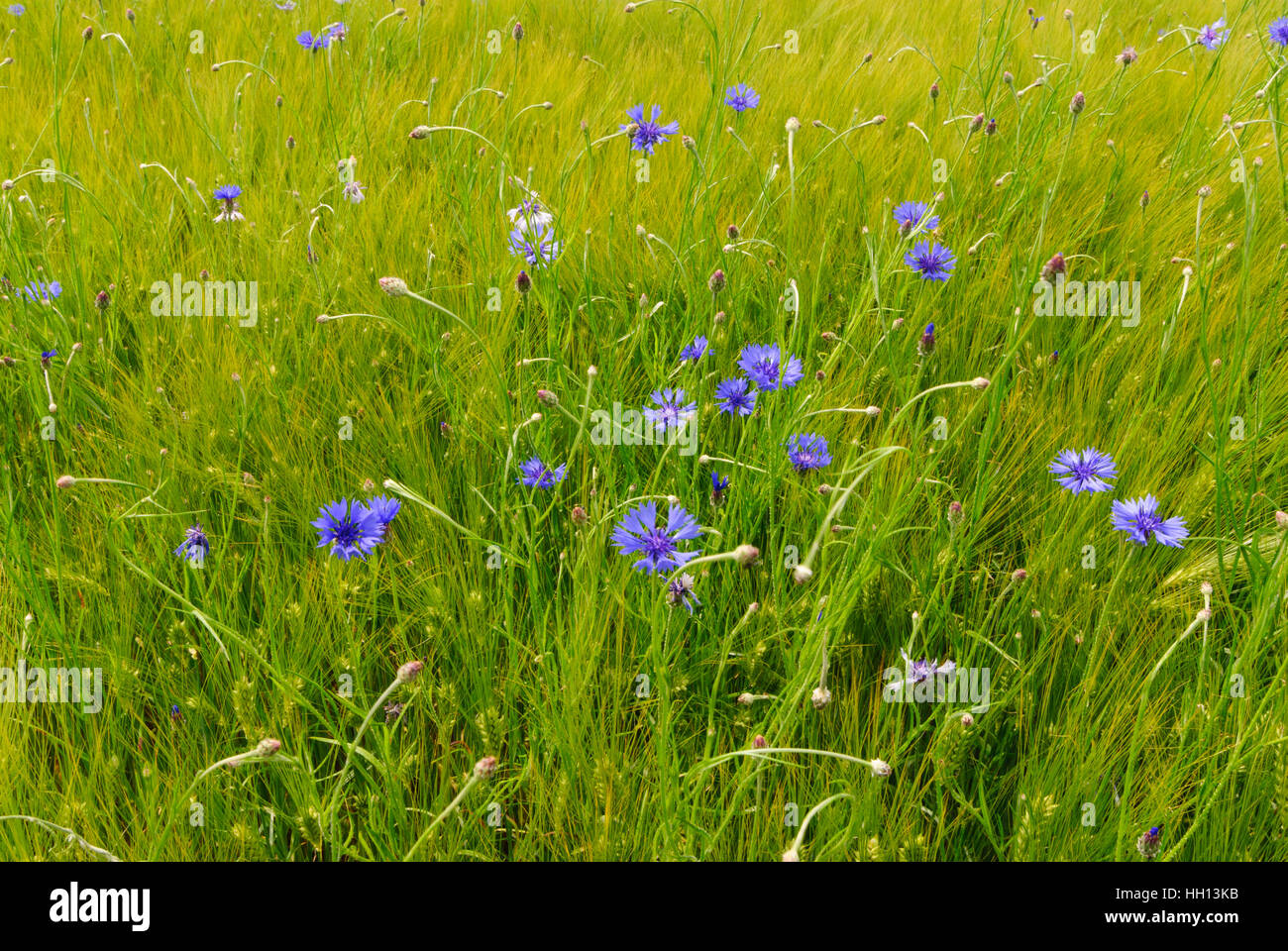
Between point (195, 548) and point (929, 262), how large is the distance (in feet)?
4.10

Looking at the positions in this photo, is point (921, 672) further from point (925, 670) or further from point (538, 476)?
point (538, 476)

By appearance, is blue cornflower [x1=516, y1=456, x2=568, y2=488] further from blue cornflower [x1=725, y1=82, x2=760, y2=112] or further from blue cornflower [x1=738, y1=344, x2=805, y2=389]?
blue cornflower [x1=725, y1=82, x2=760, y2=112]

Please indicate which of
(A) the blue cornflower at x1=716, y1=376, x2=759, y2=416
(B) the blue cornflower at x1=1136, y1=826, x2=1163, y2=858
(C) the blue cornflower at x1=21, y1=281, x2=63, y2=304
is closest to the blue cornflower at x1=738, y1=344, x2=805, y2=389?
(A) the blue cornflower at x1=716, y1=376, x2=759, y2=416

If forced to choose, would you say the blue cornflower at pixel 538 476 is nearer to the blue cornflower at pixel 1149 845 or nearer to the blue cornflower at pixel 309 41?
the blue cornflower at pixel 1149 845

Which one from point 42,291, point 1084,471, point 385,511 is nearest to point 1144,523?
point 1084,471

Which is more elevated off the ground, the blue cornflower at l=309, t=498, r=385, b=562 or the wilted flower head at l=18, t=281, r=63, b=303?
the wilted flower head at l=18, t=281, r=63, b=303

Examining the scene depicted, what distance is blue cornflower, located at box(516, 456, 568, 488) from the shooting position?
1.25 metres

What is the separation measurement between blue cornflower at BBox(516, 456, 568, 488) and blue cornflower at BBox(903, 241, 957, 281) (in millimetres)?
767

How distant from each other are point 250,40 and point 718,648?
258 cm

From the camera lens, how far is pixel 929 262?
5.19 ft

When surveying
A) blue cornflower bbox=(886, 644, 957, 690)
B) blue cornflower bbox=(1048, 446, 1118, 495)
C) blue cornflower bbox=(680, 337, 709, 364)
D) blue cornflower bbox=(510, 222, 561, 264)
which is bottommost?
blue cornflower bbox=(886, 644, 957, 690)

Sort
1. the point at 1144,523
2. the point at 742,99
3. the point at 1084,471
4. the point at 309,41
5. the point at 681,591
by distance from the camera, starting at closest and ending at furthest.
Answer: the point at 681,591
the point at 1144,523
the point at 1084,471
the point at 742,99
the point at 309,41

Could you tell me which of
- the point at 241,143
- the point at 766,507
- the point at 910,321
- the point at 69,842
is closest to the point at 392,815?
the point at 69,842

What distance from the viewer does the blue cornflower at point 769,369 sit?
1.31 metres
